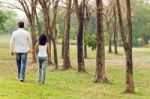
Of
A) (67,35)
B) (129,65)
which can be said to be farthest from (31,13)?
(129,65)

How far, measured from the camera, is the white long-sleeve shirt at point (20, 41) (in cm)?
1717

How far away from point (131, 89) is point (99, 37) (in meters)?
4.60

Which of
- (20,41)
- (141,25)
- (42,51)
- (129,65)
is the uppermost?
(141,25)

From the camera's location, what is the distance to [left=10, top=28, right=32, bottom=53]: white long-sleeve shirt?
17172 millimetres

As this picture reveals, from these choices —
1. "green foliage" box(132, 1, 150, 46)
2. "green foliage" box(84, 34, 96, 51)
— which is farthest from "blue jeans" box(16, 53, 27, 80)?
"green foliage" box(132, 1, 150, 46)

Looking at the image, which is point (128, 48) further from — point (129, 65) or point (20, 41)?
point (20, 41)

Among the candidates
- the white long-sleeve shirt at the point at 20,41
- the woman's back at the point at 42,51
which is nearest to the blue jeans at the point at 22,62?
the white long-sleeve shirt at the point at 20,41

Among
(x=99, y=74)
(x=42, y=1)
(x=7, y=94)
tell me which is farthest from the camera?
(x=42, y=1)

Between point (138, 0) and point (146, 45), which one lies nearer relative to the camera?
point (138, 0)

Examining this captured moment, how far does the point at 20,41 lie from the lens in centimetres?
1719

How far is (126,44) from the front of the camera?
19219 millimetres

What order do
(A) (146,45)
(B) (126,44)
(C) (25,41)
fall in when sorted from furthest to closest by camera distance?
(A) (146,45), (B) (126,44), (C) (25,41)

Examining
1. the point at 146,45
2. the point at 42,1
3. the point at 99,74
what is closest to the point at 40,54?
the point at 99,74

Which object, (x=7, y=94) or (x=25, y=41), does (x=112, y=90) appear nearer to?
(x=25, y=41)
